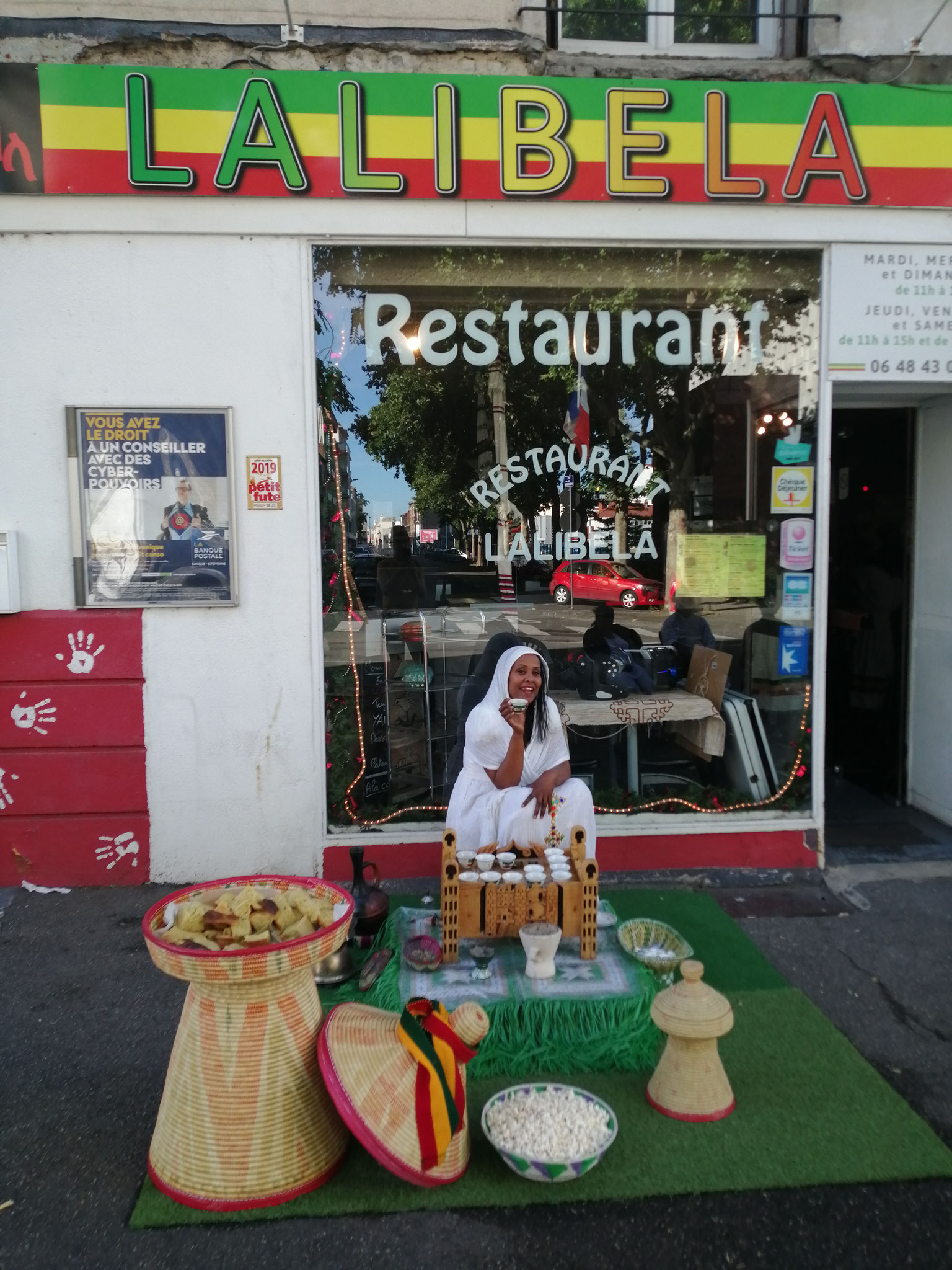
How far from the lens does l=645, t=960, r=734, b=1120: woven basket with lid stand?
9.59 ft

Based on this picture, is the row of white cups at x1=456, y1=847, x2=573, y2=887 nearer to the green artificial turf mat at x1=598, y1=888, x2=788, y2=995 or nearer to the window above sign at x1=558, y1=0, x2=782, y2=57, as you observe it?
the green artificial turf mat at x1=598, y1=888, x2=788, y2=995

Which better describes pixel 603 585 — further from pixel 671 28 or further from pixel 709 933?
pixel 671 28

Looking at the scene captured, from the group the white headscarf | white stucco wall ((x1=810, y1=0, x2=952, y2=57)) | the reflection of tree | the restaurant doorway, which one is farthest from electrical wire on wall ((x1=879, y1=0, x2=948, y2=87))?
the white headscarf

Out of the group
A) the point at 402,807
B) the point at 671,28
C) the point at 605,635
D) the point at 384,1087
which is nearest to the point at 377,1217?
the point at 384,1087

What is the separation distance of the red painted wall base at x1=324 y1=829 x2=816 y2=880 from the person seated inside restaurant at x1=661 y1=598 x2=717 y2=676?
1.00 metres

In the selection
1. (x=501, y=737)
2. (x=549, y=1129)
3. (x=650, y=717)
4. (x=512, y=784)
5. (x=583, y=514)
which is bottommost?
(x=549, y=1129)

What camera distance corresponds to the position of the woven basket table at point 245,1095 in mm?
2627

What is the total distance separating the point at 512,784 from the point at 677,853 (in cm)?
137

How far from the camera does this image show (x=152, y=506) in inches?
187

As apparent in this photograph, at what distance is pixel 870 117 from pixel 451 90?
85.4 inches

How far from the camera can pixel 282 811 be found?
4.91 meters

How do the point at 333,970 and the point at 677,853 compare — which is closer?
the point at 333,970

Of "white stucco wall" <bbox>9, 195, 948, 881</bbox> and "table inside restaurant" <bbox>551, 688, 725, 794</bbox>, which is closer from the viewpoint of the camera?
"white stucco wall" <bbox>9, 195, 948, 881</bbox>

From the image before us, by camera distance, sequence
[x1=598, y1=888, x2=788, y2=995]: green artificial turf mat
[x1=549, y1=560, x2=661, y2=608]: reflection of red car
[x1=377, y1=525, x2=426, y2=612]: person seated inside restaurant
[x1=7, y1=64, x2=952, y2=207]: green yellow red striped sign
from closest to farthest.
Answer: [x1=598, y1=888, x2=788, y2=995]: green artificial turf mat, [x1=7, y1=64, x2=952, y2=207]: green yellow red striped sign, [x1=377, y1=525, x2=426, y2=612]: person seated inside restaurant, [x1=549, y1=560, x2=661, y2=608]: reflection of red car
